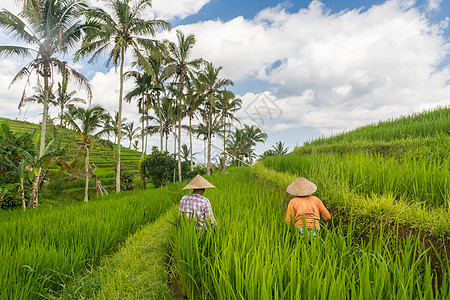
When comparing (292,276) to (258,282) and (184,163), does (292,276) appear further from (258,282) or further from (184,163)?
(184,163)

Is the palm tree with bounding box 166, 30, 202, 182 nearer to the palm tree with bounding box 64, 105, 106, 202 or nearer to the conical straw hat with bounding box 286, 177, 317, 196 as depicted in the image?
the palm tree with bounding box 64, 105, 106, 202

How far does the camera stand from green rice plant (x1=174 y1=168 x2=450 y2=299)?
50.2 inches

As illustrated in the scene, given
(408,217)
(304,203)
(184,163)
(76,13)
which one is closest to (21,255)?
(304,203)

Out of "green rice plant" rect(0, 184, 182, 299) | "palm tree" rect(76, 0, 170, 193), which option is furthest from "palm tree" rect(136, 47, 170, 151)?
"green rice plant" rect(0, 184, 182, 299)

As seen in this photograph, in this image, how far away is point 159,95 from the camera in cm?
2269

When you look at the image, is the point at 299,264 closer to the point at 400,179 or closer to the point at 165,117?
the point at 400,179

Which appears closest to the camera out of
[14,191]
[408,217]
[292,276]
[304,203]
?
[292,276]

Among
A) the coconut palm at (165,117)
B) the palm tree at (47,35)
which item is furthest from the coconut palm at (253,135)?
the palm tree at (47,35)

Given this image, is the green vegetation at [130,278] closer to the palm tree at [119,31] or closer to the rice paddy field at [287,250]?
the rice paddy field at [287,250]

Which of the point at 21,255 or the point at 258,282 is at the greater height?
the point at 258,282

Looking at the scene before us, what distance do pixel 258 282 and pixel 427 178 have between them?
264cm

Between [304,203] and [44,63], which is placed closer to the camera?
[304,203]

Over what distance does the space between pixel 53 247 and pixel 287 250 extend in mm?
3132

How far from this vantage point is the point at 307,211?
248cm
